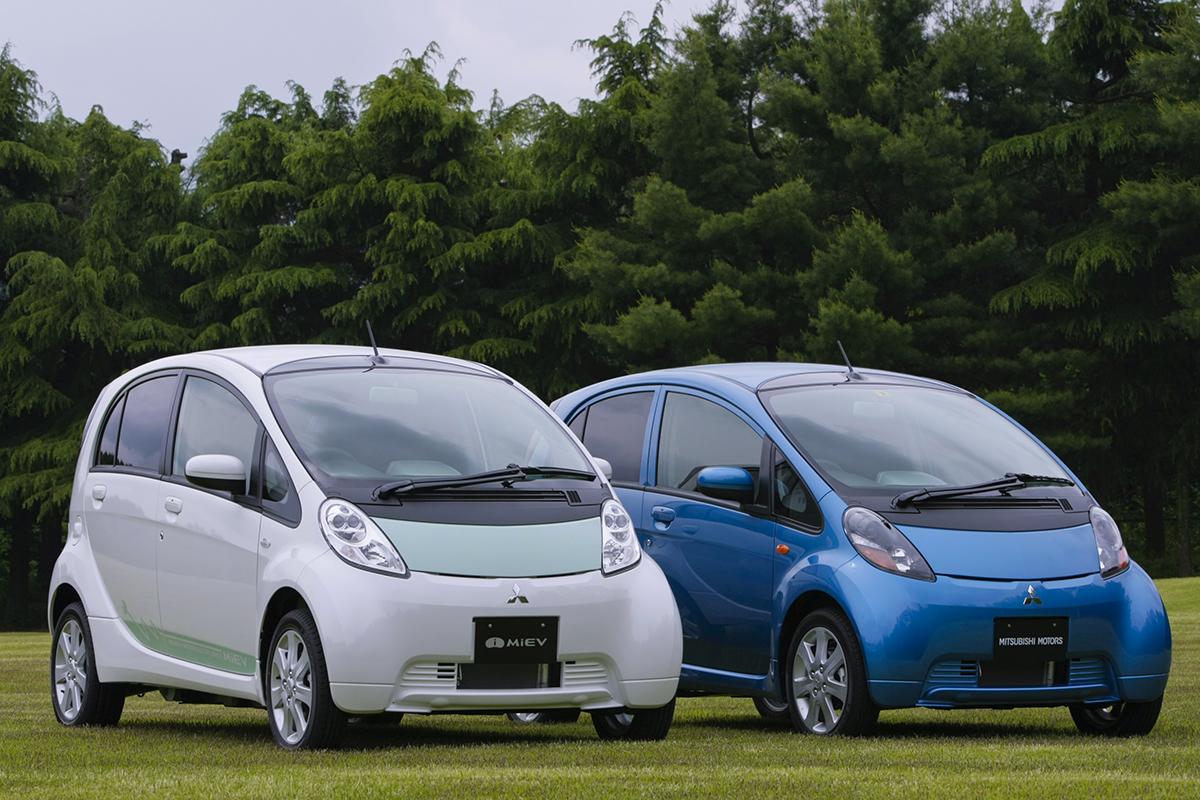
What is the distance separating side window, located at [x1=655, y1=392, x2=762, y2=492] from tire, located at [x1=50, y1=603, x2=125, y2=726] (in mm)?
3286

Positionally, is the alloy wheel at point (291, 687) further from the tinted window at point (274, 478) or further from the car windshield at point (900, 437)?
the car windshield at point (900, 437)

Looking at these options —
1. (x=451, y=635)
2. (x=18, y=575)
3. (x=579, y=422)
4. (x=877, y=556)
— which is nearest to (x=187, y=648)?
(x=451, y=635)

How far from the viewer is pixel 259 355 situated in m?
10.1

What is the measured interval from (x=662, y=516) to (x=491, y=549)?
251cm

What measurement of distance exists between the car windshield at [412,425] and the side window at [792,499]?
1160 millimetres

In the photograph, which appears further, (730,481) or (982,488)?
(730,481)

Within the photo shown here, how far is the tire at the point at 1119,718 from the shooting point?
390 inches

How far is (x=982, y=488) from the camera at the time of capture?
9.98m

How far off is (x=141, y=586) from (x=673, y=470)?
3047 mm

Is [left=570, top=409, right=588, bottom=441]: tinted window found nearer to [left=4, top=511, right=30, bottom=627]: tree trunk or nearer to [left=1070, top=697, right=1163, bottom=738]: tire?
[left=1070, top=697, right=1163, bottom=738]: tire

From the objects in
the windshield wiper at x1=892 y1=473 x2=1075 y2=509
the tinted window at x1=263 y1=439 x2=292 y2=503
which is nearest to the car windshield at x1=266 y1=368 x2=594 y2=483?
the tinted window at x1=263 y1=439 x2=292 y2=503

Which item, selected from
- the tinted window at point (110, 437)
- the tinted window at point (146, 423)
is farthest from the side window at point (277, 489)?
the tinted window at point (110, 437)

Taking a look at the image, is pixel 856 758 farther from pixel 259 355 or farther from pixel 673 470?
pixel 259 355

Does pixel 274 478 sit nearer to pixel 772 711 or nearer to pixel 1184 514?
pixel 772 711
